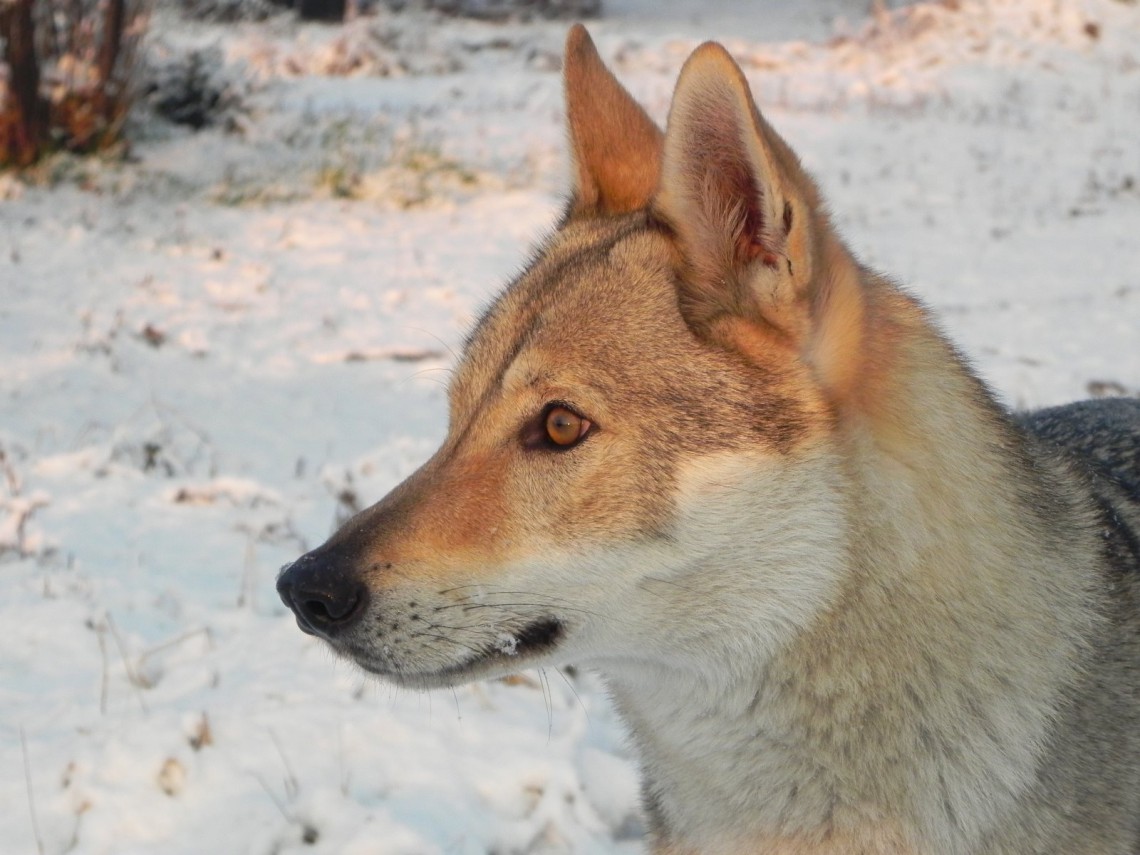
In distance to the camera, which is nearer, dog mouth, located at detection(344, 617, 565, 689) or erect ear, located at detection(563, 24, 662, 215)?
dog mouth, located at detection(344, 617, 565, 689)

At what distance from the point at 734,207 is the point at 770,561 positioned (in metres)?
0.72

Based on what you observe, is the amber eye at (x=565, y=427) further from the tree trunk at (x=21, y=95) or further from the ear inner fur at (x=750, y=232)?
the tree trunk at (x=21, y=95)

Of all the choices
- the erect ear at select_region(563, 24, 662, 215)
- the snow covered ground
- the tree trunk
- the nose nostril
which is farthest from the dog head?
the tree trunk

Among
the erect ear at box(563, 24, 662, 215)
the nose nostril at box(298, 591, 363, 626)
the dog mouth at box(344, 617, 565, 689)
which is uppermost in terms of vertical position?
the erect ear at box(563, 24, 662, 215)

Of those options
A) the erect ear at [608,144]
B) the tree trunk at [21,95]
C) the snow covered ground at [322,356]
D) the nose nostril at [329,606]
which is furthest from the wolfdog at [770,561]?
the tree trunk at [21,95]

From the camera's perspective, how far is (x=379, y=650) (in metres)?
2.51

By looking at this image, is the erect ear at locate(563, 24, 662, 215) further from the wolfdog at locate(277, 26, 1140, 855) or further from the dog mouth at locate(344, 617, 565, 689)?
the dog mouth at locate(344, 617, 565, 689)

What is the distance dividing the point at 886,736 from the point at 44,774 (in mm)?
2308

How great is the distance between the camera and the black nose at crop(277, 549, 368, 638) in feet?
8.09

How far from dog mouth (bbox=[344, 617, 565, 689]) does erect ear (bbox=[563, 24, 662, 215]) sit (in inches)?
43.7

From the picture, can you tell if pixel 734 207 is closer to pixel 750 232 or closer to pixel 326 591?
pixel 750 232

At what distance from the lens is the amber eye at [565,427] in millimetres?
2529

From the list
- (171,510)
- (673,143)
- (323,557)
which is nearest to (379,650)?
(323,557)

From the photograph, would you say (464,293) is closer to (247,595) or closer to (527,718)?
(247,595)
